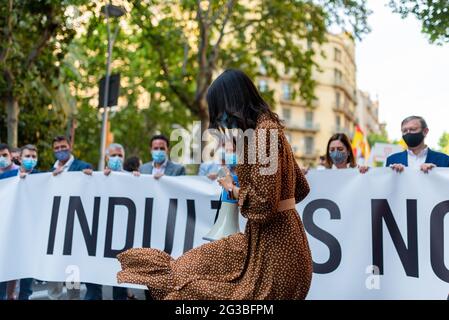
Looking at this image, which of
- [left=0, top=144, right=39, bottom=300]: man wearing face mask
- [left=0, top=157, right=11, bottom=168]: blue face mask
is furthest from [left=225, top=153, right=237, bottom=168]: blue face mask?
[left=0, top=157, right=11, bottom=168]: blue face mask

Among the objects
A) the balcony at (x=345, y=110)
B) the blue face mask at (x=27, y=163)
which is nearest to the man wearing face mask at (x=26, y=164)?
the blue face mask at (x=27, y=163)

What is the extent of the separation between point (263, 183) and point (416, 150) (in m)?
3.32

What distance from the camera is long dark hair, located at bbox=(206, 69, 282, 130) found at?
10.3ft

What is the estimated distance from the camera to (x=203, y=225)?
6.20 meters

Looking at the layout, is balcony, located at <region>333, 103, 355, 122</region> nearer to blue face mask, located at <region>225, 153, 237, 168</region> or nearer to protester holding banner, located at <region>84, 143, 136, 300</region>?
protester holding banner, located at <region>84, 143, 136, 300</region>

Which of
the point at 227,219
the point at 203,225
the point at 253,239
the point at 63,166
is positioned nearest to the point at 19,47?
the point at 63,166

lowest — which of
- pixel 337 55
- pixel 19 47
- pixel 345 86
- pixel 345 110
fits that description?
pixel 19 47

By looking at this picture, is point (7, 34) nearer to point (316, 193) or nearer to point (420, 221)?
point (316, 193)

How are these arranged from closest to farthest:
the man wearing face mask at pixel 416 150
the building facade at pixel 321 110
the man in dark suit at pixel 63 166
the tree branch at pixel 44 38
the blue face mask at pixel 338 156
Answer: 1. the man wearing face mask at pixel 416 150
2. the blue face mask at pixel 338 156
3. the man in dark suit at pixel 63 166
4. the tree branch at pixel 44 38
5. the building facade at pixel 321 110

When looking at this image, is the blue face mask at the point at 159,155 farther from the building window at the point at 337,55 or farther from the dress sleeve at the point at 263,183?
the building window at the point at 337,55

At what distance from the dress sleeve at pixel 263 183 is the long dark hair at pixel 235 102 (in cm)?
12

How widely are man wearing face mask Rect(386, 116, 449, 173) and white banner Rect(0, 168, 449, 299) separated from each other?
400mm

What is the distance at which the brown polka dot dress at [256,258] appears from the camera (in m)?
3.06

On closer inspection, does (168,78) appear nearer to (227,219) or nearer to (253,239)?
(227,219)
